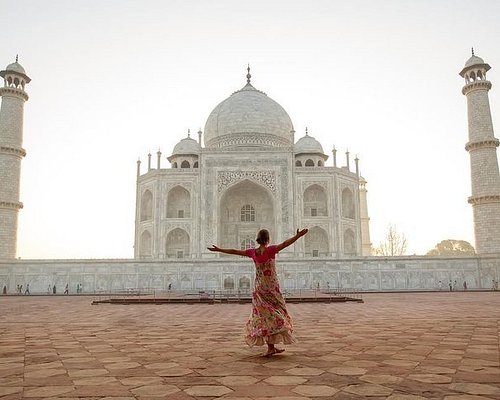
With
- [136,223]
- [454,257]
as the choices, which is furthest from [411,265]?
[136,223]

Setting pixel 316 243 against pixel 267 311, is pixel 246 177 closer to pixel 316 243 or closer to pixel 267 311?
pixel 316 243

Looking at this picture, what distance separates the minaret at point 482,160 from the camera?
2129 cm

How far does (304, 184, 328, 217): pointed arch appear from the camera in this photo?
27531mm

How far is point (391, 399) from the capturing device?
7.50 feet

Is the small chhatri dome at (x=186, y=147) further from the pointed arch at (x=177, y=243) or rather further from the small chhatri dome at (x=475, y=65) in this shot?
the small chhatri dome at (x=475, y=65)

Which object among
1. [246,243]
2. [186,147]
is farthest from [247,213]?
[186,147]

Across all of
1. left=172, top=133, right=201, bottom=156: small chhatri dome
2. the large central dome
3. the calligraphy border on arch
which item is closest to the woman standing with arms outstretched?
the calligraphy border on arch

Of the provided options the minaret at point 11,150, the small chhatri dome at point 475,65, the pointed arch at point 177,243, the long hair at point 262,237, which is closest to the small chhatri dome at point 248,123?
the pointed arch at point 177,243

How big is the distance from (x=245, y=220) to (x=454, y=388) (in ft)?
84.8

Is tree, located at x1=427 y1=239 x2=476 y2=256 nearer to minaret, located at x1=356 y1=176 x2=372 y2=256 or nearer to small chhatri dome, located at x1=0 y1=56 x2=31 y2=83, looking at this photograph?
minaret, located at x1=356 y1=176 x2=372 y2=256

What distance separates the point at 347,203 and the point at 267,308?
81.6ft

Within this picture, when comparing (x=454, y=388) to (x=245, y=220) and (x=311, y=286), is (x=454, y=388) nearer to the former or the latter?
(x=311, y=286)

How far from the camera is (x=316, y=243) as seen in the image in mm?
27297

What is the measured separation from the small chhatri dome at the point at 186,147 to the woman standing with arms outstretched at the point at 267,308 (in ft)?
89.3
